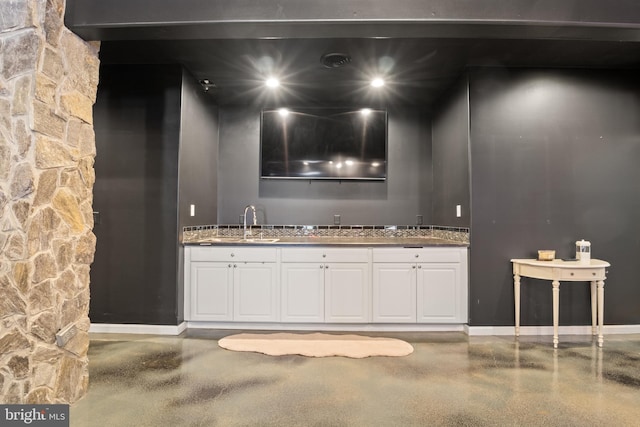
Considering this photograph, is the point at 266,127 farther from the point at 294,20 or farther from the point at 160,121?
the point at 294,20

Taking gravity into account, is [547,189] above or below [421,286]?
above

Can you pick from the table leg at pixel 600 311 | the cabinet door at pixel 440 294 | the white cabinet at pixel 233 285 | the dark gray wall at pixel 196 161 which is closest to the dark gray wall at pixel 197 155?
the dark gray wall at pixel 196 161

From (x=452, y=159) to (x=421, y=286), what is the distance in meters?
1.43

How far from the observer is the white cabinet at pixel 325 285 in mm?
3453

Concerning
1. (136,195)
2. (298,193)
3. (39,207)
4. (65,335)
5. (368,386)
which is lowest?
(368,386)

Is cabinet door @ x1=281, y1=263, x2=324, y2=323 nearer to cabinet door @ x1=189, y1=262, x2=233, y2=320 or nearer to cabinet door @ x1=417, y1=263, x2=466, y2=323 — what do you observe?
cabinet door @ x1=189, y1=262, x2=233, y2=320

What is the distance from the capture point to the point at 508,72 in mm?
3449

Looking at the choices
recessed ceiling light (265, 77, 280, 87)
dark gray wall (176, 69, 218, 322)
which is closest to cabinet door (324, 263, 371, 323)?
dark gray wall (176, 69, 218, 322)

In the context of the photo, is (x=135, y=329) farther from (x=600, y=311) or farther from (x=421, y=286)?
(x=600, y=311)

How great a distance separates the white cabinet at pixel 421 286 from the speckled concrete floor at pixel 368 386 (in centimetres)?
37

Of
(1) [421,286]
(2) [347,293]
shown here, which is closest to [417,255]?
(1) [421,286]

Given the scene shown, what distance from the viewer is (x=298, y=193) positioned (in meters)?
4.38

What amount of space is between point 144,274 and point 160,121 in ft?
4.94

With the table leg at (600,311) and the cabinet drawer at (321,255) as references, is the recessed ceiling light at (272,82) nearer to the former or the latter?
the cabinet drawer at (321,255)
